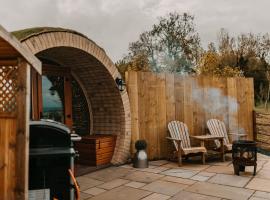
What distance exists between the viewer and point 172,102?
7.82 m

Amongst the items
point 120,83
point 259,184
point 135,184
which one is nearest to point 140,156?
point 135,184

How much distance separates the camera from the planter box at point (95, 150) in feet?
22.1

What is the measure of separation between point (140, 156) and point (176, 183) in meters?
1.45

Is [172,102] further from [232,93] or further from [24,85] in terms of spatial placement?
[24,85]

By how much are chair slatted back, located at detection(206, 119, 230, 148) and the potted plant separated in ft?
6.80

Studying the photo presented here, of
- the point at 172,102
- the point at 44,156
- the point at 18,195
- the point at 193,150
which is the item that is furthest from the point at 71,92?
the point at 18,195

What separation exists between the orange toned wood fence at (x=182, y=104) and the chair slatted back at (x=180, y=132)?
27cm

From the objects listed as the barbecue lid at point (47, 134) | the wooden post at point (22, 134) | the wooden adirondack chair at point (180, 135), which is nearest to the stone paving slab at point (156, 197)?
the barbecue lid at point (47, 134)

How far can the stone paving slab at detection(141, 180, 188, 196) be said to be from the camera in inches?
199

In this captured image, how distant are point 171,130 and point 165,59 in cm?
1536

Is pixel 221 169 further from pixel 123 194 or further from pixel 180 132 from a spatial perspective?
pixel 123 194

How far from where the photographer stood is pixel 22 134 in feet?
11.1

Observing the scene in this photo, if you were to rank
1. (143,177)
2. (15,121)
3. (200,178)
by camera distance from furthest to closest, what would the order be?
(143,177) → (200,178) → (15,121)

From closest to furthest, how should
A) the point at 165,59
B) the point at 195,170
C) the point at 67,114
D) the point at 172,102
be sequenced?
1. the point at 195,170
2. the point at 67,114
3. the point at 172,102
4. the point at 165,59
